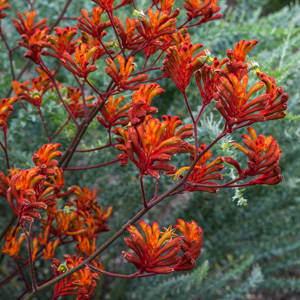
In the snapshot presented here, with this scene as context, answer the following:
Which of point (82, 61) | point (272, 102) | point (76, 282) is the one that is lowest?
point (76, 282)

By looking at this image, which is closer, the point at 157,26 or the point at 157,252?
the point at 157,252

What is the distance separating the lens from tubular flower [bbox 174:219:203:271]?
2.78 ft

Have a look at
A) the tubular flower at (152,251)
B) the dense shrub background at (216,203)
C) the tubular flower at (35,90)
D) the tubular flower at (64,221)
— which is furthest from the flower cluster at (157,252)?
the dense shrub background at (216,203)

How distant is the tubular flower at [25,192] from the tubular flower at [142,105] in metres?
0.23

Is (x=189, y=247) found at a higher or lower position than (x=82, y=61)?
lower

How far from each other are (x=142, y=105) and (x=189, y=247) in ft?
1.01

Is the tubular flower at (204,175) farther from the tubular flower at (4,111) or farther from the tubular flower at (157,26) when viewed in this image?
the tubular flower at (4,111)

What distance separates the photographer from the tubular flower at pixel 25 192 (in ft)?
2.79

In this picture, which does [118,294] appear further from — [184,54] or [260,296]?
[184,54]

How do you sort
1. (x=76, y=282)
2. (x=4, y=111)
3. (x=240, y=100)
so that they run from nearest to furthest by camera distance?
(x=240, y=100) < (x=76, y=282) < (x=4, y=111)

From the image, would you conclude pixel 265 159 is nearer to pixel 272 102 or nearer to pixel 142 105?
pixel 272 102

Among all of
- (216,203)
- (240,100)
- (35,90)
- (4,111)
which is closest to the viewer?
(240,100)

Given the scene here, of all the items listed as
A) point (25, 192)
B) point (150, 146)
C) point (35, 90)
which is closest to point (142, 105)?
point (150, 146)

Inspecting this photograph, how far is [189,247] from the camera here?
0.87 metres
